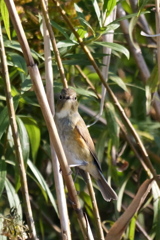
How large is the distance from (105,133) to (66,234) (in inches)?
65.3

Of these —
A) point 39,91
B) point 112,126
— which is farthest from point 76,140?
point 39,91

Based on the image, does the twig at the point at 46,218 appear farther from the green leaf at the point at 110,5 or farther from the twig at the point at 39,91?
the twig at the point at 39,91

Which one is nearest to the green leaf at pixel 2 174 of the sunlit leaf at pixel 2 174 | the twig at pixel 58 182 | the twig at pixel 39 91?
the sunlit leaf at pixel 2 174

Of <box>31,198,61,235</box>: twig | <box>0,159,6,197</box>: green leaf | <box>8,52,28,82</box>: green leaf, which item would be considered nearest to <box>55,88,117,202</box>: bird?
<box>8,52,28,82</box>: green leaf

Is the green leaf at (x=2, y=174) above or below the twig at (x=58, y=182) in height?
below

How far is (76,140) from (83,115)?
77 cm

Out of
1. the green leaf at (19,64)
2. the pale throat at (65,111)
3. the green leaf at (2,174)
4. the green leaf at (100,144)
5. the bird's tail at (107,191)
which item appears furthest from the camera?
the green leaf at (100,144)

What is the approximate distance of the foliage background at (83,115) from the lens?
354cm

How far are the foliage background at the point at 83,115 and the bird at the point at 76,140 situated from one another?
0.15 m

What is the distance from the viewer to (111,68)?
4.76 m

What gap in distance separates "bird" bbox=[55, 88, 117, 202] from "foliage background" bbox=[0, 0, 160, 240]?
155mm

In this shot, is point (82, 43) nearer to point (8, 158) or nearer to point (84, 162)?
point (84, 162)

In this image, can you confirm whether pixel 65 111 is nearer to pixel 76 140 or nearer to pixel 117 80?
pixel 76 140

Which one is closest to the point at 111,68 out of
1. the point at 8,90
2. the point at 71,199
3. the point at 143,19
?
the point at 143,19
